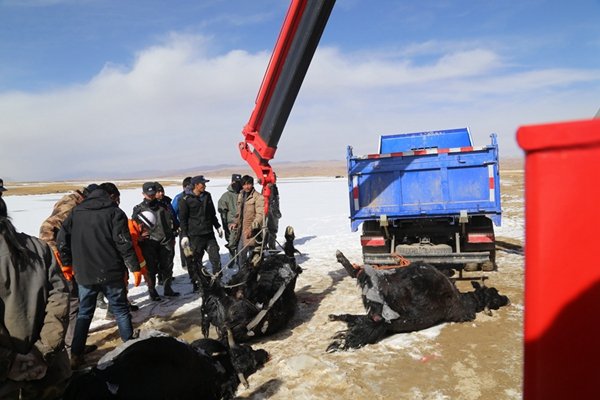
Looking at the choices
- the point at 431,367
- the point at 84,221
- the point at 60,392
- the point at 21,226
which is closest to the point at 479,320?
the point at 431,367

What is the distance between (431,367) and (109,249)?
3.51 meters

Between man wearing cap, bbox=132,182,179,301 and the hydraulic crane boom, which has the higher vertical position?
the hydraulic crane boom

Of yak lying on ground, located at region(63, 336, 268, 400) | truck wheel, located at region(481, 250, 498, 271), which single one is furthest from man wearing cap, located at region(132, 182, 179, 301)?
truck wheel, located at region(481, 250, 498, 271)

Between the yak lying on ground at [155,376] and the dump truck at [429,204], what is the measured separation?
4.03m

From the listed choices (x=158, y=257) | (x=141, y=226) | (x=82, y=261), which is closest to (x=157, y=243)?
(x=158, y=257)

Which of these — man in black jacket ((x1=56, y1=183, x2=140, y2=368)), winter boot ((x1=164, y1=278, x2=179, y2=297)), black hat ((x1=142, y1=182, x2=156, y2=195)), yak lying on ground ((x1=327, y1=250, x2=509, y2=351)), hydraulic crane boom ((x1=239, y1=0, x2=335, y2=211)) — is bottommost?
winter boot ((x1=164, y1=278, x2=179, y2=297))

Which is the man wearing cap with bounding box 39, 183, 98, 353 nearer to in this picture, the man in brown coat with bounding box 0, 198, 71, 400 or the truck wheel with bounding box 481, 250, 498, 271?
the man in brown coat with bounding box 0, 198, 71, 400

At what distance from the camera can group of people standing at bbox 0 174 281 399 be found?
226 centimetres

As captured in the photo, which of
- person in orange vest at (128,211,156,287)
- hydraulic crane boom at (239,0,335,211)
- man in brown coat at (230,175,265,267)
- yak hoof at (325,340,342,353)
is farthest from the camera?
man in brown coat at (230,175,265,267)

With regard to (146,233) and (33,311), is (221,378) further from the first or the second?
(146,233)

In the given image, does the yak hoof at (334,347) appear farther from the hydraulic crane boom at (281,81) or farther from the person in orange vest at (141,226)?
the person in orange vest at (141,226)

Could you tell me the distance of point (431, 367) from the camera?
3.80m

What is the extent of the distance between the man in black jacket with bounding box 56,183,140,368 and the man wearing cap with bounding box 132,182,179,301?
1.98m

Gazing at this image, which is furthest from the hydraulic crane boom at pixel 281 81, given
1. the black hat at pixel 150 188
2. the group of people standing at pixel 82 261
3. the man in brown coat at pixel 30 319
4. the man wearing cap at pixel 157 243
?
the man in brown coat at pixel 30 319
